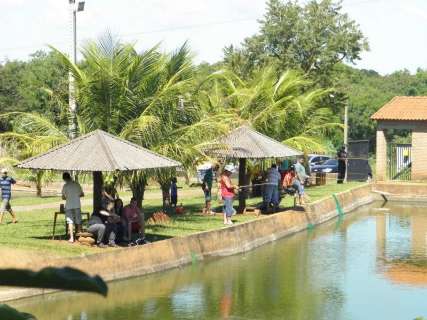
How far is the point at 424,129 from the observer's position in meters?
37.4

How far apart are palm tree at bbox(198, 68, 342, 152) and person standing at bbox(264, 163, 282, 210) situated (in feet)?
11.9

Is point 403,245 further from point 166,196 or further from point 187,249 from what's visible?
point 187,249

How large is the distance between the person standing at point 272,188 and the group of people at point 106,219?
734cm

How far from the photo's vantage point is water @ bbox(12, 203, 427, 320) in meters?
13.7

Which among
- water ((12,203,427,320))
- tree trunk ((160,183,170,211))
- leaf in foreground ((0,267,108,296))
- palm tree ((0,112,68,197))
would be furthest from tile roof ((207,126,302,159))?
leaf in foreground ((0,267,108,296))

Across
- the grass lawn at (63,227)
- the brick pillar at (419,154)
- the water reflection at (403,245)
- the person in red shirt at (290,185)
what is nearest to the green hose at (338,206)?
the grass lawn at (63,227)

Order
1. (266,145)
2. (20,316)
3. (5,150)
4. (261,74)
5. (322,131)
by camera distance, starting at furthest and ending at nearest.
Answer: (322,131) → (261,74) → (266,145) → (5,150) → (20,316)

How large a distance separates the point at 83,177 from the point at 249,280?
605 cm

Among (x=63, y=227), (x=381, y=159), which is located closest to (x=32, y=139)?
(x=63, y=227)

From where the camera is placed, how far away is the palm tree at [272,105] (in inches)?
1170

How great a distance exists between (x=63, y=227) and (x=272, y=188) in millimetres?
6890

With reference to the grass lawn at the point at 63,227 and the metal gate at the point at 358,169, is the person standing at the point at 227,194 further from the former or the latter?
the metal gate at the point at 358,169

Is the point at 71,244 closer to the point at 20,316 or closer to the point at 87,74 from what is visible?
the point at 87,74

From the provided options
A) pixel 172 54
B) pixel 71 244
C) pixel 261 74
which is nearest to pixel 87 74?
pixel 172 54
